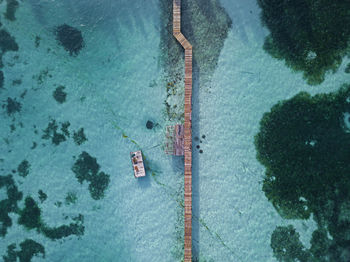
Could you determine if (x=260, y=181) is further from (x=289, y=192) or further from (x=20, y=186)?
(x=20, y=186)

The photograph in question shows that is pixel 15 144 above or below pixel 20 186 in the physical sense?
above

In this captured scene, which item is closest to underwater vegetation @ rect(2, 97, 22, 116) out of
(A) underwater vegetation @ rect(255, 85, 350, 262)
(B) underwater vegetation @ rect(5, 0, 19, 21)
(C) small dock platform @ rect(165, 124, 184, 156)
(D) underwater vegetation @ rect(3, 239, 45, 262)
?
(B) underwater vegetation @ rect(5, 0, 19, 21)

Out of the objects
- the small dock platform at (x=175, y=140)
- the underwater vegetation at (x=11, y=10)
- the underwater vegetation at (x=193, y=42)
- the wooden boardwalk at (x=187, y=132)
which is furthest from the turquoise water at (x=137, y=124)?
the wooden boardwalk at (x=187, y=132)

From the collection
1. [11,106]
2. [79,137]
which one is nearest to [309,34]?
[79,137]

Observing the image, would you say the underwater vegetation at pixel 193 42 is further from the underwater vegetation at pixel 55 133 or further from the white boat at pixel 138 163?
the underwater vegetation at pixel 55 133

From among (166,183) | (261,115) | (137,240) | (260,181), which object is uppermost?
(261,115)

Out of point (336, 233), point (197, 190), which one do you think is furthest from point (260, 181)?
point (336, 233)
